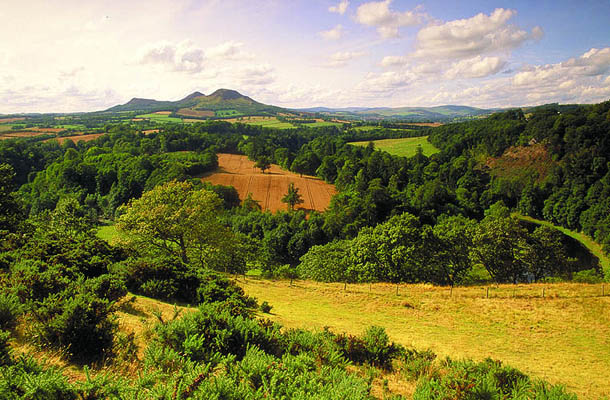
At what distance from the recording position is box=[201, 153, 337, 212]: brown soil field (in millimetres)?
88250

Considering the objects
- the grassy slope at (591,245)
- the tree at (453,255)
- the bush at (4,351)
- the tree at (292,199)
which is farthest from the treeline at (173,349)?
the tree at (292,199)

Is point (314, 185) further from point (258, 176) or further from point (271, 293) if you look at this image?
point (271, 293)

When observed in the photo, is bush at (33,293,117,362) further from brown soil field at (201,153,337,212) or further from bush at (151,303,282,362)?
brown soil field at (201,153,337,212)

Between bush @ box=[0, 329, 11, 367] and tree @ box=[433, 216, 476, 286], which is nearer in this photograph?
bush @ box=[0, 329, 11, 367]

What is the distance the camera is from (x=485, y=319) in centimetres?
2144

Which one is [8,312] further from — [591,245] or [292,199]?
[591,245]

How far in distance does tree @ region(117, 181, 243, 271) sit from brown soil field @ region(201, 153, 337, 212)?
53291 millimetres

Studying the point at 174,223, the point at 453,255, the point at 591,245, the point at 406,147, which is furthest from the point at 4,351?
the point at 406,147

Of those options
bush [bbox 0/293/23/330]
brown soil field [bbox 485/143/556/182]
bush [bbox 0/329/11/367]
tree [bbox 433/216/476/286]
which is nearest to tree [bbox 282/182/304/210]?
tree [bbox 433/216/476/286]

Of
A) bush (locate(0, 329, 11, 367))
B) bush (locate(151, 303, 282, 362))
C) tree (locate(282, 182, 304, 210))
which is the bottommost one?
tree (locate(282, 182, 304, 210))

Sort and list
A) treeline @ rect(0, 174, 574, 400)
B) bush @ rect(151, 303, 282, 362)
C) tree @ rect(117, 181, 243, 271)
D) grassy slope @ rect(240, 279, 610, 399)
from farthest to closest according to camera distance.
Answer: tree @ rect(117, 181, 243, 271), grassy slope @ rect(240, 279, 610, 399), bush @ rect(151, 303, 282, 362), treeline @ rect(0, 174, 574, 400)

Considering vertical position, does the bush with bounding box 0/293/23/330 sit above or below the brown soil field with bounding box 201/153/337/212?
above

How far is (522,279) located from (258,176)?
258ft

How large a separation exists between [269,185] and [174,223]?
71.8m
